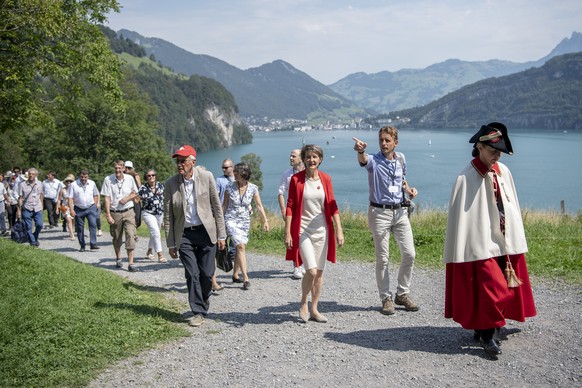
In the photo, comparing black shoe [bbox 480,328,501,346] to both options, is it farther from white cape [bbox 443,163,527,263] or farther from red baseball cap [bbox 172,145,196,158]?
red baseball cap [bbox 172,145,196,158]

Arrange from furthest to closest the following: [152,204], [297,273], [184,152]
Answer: [152,204], [297,273], [184,152]

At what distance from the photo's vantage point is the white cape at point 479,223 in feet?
17.1

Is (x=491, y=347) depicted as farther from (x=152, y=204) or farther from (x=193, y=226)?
(x=152, y=204)

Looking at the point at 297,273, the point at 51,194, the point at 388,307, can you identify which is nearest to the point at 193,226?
the point at 388,307

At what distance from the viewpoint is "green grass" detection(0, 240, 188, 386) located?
193 inches

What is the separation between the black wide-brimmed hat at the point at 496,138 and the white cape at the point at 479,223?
307mm

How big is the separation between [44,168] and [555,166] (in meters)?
77.2

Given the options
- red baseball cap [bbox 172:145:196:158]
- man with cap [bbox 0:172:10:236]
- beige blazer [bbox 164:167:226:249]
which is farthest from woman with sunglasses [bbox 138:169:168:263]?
man with cap [bbox 0:172:10:236]

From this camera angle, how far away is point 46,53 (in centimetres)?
1706

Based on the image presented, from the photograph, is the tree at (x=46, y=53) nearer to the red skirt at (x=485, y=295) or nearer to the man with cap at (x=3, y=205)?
the man with cap at (x=3, y=205)

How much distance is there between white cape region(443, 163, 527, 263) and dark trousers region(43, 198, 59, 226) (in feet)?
47.4

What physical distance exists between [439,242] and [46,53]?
13.1 m

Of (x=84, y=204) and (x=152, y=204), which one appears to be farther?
(x=84, y=204)

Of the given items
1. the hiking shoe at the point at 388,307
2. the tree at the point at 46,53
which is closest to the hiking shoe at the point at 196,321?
the hiking shoe at the point at 388,307
